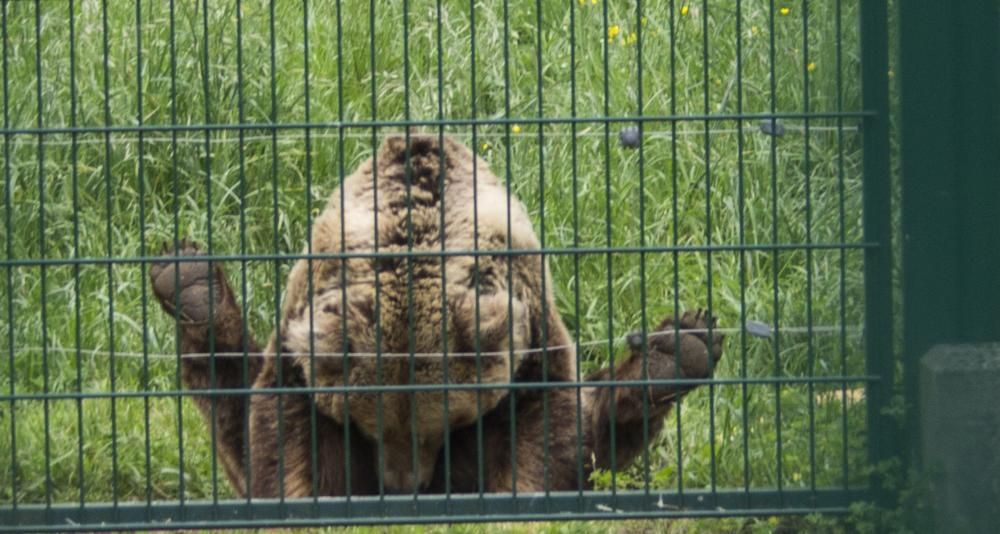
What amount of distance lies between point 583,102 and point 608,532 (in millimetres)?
3393

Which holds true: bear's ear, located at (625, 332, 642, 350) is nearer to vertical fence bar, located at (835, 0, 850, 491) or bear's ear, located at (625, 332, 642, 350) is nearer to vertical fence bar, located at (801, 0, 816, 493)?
vertical fence bar, located at (801, 0, 816, 493)

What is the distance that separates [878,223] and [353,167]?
3950 mm

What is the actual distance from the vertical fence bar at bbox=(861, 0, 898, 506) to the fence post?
0.10 m

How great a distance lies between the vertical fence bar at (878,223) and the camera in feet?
16.8

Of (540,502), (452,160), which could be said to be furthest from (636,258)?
(540,502)

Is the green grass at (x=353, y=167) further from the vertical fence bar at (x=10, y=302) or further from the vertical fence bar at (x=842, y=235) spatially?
the vertical fence bar at (x=842, y=235)

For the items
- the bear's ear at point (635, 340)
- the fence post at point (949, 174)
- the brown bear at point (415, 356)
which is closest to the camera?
the fence post at point (949, 174)

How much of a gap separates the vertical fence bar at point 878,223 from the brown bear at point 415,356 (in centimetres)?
86

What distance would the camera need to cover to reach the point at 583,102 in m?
8.84

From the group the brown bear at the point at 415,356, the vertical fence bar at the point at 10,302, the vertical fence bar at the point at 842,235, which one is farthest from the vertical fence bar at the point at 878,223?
the vertical fence bar at the point at 10,302

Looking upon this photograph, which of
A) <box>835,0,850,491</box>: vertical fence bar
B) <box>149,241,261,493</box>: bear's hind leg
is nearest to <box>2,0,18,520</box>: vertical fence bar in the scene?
<box>149,241,261,493</box>: bear's hind leg

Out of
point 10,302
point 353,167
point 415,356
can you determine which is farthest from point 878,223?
point 353,167

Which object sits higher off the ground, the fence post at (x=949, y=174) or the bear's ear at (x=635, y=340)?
the fence post at (x=949, y=174)

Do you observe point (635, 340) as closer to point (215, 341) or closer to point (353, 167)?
point (215, 341)
